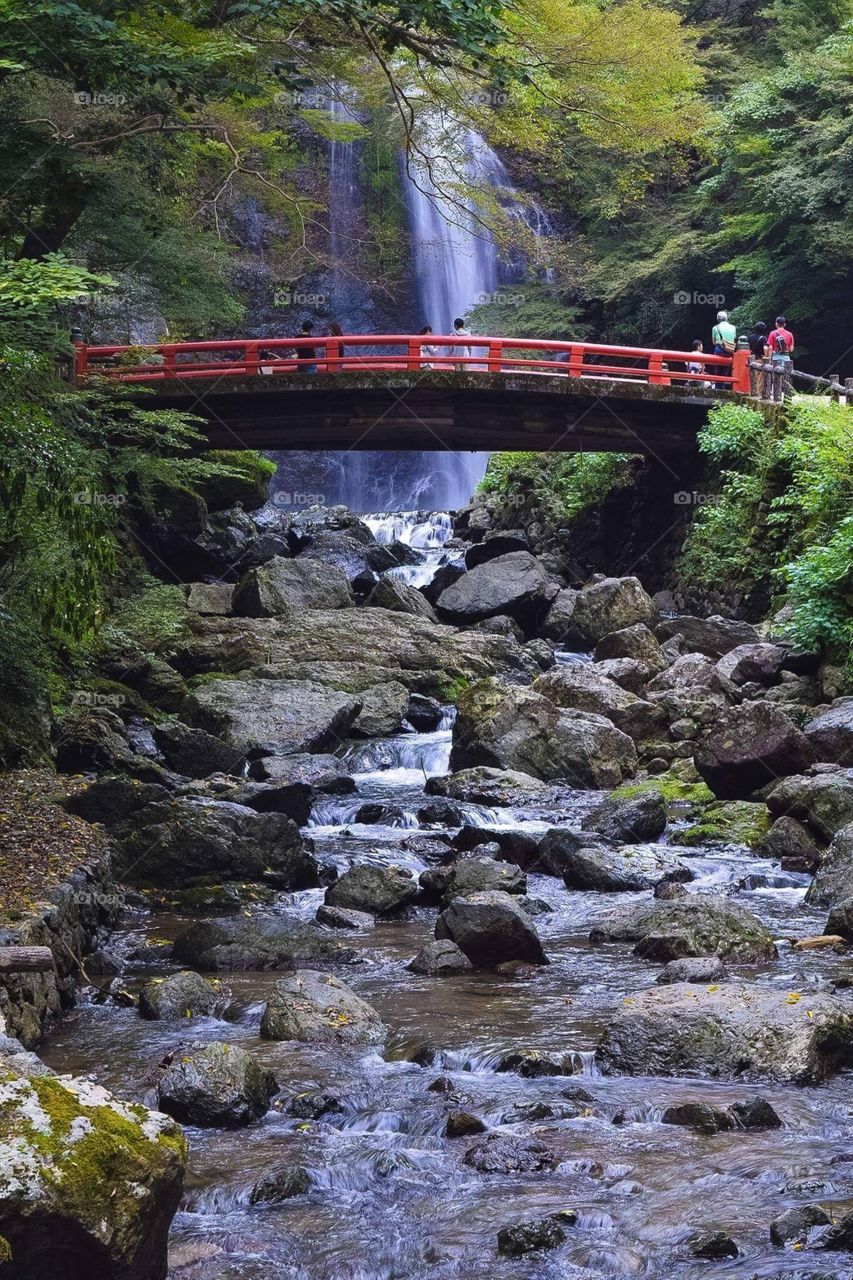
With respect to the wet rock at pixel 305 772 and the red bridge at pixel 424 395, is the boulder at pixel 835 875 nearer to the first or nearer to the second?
the wet rock at pixel 305 772

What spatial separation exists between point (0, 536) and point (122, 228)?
26.2ft

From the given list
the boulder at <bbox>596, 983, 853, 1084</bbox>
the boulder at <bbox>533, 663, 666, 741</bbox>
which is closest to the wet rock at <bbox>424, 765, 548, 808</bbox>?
the boulder at <bbox>533, 663, 666, 741</bbox>

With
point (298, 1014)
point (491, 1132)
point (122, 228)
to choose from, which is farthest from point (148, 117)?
point (491, 1132)

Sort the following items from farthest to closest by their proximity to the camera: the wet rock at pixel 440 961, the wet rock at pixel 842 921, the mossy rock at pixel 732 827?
the mossy rock at pixel 732 827 → the wet rock at pixel 842 921 → the wet rock at pixel 440 961

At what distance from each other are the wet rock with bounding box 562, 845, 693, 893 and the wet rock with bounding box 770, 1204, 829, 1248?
19.2 feet

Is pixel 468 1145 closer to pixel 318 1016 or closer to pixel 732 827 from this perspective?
pixel 318 1016

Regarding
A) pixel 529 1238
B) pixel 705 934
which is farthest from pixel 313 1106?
pixel 705 934

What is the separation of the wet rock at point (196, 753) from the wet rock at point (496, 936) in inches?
244

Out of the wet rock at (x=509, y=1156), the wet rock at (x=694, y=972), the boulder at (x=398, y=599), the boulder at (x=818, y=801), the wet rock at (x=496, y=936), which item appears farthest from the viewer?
the boulder at (x=398, y=599)

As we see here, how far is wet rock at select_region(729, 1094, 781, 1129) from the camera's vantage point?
6.00 meters

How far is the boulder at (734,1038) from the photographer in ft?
21.7

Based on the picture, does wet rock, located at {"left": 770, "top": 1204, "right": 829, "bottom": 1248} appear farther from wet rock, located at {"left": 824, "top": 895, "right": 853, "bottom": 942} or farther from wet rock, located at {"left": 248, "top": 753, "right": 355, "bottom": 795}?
wet rock, located at {"left": 248, "top": 753, "right": 355, "bottom": 795}

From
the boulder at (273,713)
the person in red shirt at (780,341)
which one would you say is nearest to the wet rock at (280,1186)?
the boulder at (273,713)

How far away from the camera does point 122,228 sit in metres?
17.1
